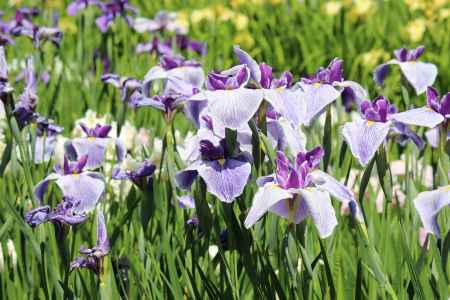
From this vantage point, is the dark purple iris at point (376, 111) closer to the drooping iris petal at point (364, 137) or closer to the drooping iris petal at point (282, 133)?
the drooping iris petal at point (364, 137)

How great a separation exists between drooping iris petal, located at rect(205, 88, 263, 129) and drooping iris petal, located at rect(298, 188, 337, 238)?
162 mm

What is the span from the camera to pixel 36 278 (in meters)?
2.13

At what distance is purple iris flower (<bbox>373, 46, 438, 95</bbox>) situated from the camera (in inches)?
89.0

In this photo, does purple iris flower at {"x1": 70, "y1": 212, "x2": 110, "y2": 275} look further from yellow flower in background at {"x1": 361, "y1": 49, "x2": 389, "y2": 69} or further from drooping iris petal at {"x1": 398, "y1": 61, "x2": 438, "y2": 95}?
yellow flower in background at {"x1": 361, "y1": 49, "x2": 389, "y2": 69}

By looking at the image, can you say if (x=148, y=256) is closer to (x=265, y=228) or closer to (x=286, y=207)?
(x=265, y=228)

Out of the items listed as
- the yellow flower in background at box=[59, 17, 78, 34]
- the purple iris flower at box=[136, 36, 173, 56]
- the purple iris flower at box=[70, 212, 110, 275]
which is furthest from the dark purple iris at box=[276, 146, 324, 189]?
the yellow flower in background at box=[59, 17, 78, 34]

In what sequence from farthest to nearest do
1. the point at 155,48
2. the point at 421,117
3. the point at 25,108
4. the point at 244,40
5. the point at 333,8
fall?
the point at 333,8 < the point at 244,40 < the point at 155,48 < the point at 25,108 < the point at 421,117

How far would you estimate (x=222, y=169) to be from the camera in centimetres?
159

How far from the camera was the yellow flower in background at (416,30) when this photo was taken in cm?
452

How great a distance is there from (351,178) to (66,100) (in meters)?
1.38

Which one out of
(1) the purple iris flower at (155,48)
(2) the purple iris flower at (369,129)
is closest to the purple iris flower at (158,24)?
(1) the purple iris flower at (155,48)

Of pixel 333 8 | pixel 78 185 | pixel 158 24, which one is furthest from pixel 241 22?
pixel 78 185

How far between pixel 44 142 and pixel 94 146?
0.97 ft

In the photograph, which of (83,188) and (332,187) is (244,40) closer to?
(83,188)
